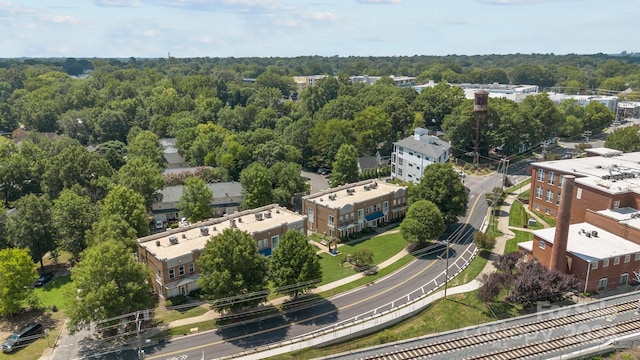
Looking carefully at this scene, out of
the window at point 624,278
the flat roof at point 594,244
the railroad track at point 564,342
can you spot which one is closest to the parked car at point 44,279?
the railroad track at point 564,342

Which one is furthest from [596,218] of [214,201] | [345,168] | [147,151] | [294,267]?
[147,151]

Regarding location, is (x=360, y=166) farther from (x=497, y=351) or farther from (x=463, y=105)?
(x=497, y=351)

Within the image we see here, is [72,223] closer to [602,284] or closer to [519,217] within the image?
[602,284]

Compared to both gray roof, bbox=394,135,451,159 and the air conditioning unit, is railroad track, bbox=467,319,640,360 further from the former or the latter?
gray roof, bbox=394,135,451,159

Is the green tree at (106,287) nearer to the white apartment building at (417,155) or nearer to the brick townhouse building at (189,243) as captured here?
the brick townhouse building at (189,243)

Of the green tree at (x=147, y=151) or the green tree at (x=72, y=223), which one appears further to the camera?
the green tree at (x=147, y=151)

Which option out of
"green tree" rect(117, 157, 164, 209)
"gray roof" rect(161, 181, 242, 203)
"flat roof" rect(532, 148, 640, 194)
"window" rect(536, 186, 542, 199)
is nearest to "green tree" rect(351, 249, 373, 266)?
"gray roof" rect(161, 181, 242, 203)
